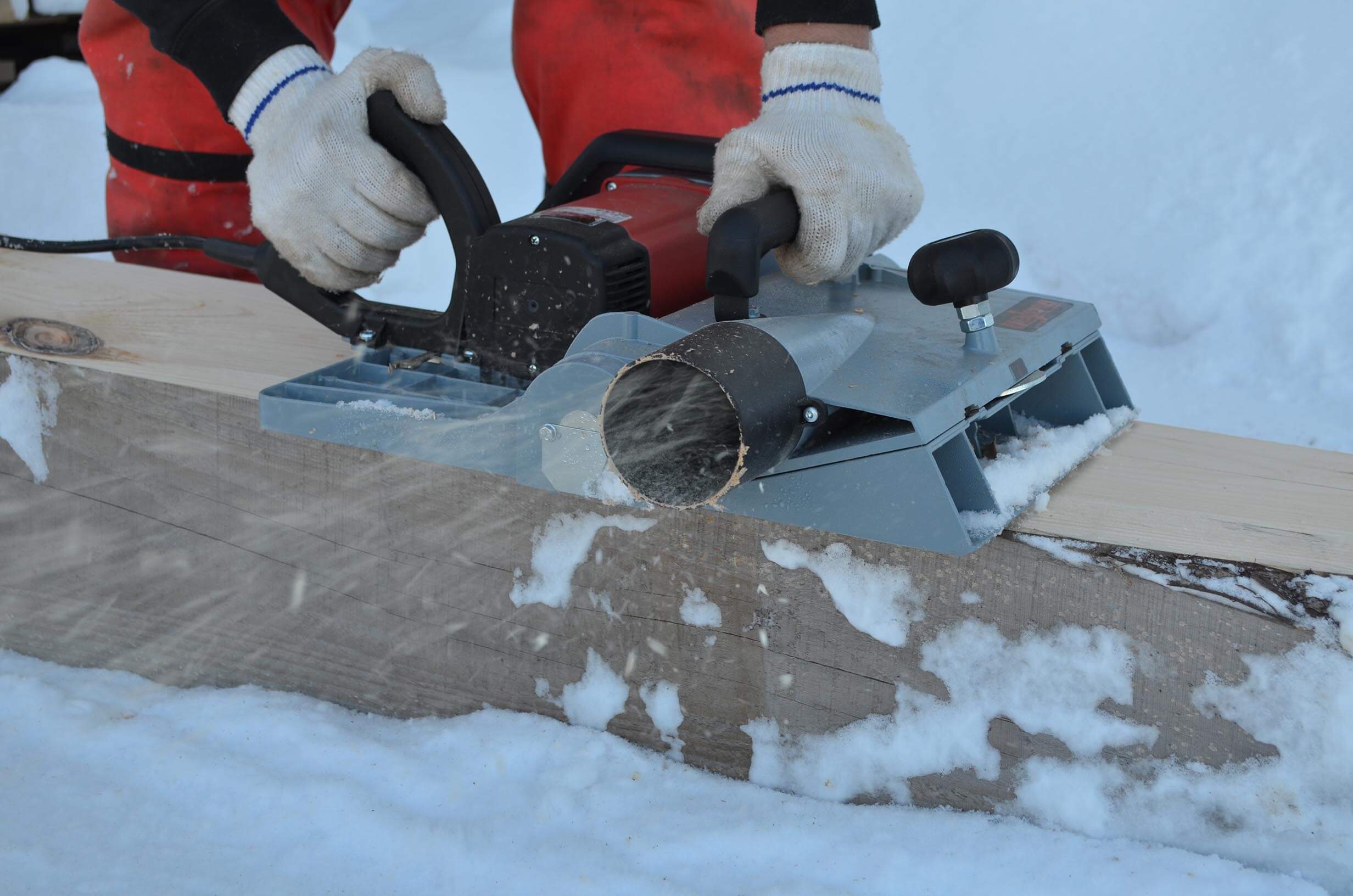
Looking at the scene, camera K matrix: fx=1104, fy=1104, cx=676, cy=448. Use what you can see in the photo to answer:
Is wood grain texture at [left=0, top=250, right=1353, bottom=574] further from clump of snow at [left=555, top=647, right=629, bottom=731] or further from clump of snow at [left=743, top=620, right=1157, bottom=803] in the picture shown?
clump of snow at [left=555, top=647, right=629, bottom=731]

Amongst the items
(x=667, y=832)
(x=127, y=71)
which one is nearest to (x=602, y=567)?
(x=667, y=832)

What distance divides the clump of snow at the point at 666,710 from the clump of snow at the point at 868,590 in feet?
0.79

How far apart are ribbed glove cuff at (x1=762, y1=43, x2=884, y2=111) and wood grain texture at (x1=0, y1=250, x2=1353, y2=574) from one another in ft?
1.80

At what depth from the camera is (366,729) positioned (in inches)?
56.2

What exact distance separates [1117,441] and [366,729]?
3.31ft

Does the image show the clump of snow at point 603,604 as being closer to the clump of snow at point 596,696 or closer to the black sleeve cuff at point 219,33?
the clump of snow at point 596,696

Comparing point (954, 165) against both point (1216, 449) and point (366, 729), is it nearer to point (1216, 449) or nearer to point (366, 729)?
point (1216, 449)

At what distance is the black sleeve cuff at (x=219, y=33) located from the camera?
5.04 ft

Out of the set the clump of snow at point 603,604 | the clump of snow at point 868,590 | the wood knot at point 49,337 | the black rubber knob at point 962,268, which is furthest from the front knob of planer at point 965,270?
the wood knot at point 49,337

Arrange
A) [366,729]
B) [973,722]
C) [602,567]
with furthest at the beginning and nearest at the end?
1. [366,729]
2. [602,567]
3. [973,722]

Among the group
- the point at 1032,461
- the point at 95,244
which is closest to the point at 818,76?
the point at 1032,461

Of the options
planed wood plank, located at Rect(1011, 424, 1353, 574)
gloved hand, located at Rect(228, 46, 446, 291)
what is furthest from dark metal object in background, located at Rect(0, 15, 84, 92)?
planed wood plank, located at Rect(1011, 424, 1353, 574)

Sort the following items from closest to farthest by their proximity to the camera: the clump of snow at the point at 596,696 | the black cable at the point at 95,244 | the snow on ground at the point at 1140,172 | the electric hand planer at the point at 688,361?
the electric hand planer at the point at 688,361, the clump of snow at the point at 596,696, the black cable at the point at 95,244, the snow on ground at the point at 1140,172

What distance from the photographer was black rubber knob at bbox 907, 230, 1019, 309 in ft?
3.52
